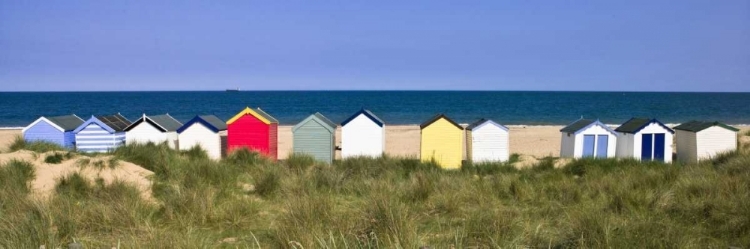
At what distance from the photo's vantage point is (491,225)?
22.0 ft

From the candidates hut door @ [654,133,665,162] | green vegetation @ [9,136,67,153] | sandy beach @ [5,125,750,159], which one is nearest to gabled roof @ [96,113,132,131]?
green vegetation @ [9,136,67,153]

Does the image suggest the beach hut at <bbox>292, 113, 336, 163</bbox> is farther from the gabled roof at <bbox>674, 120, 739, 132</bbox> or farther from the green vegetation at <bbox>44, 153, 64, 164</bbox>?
the gabled roof at <bbox>674, 120, 739, 132</bbox>

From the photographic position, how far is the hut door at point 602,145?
14500 mm

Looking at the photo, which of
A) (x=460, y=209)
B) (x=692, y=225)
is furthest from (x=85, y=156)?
(x=692, y=225)

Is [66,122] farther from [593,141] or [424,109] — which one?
[424,109]

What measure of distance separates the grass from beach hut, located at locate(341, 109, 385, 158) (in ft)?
5.96

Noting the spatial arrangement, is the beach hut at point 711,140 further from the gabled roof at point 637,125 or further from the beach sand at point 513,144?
the beach sand at point 513,144

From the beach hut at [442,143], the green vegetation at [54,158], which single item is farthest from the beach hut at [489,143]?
the green vegetation at [54,158]

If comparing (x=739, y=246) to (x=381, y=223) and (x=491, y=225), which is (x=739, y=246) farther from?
(x=381, y=223)

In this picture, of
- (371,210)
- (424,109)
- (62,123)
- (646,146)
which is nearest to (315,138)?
(62,123)

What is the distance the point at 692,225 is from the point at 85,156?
32.5ft

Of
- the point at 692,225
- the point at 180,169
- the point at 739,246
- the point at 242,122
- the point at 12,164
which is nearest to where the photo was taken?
the point at 739,246

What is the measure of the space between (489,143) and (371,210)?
7755mm

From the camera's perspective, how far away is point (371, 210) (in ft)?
22.1
